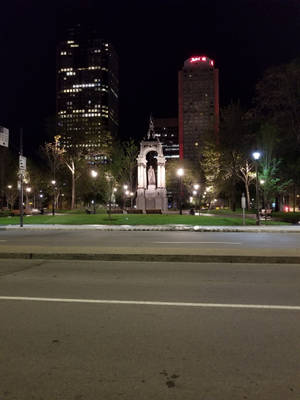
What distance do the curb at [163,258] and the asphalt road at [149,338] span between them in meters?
2.78

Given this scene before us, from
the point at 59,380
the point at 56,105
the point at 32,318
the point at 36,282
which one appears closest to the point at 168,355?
the point at 59,380

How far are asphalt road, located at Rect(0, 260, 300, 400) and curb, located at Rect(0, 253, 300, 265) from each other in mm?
2783

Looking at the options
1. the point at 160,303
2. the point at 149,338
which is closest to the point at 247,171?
the point at 160,303

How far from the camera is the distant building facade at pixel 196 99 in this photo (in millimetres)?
181875

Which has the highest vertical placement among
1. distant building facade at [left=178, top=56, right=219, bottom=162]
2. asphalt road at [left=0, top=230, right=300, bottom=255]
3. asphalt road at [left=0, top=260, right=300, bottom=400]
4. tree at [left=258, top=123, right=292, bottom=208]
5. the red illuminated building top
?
the red illuminated building top

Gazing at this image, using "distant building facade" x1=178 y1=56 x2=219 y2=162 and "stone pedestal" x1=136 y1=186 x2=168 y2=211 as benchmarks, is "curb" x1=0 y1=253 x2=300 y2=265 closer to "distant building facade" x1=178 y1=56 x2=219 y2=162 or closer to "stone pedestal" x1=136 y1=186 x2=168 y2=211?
"stone pedestal" x1=136 y1=186 x2=168 y2=211

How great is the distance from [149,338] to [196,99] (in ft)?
622

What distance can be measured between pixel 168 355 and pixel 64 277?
5280 millimetres

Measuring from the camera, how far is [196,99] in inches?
7264

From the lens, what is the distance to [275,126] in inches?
1928

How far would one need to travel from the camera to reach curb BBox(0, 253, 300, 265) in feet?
37.4

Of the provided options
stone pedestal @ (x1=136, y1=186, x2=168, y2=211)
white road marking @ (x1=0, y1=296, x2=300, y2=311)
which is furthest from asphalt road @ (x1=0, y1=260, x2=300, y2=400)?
stone pedestal @ (x1=136, y1=186, x2=168, y2=211)

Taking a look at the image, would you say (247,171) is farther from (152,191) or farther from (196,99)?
(196,99)

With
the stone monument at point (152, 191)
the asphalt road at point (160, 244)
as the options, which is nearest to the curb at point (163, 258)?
the asphalt road at point (160, 244)
